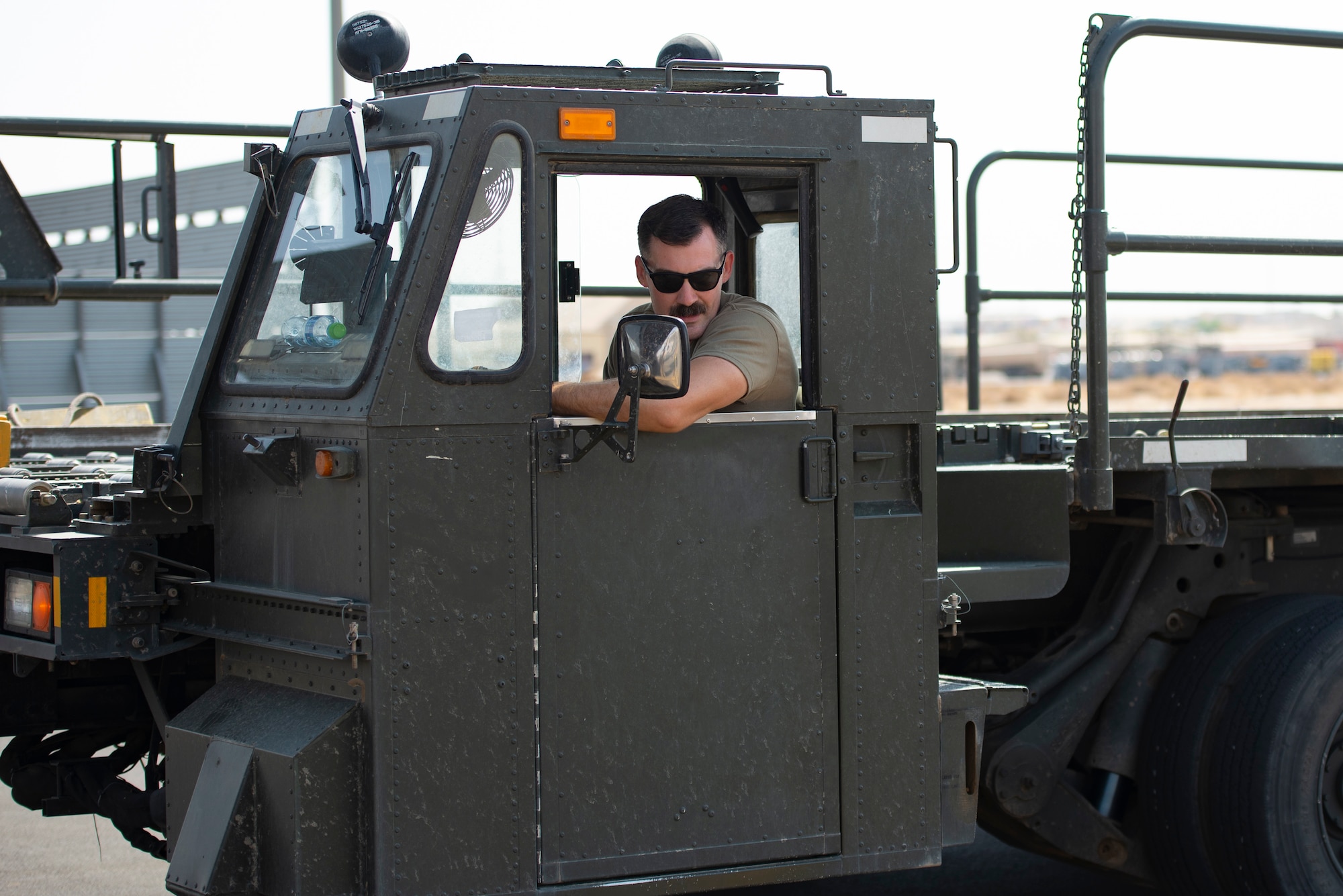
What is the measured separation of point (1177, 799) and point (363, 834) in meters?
2.55

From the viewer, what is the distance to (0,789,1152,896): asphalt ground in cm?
562

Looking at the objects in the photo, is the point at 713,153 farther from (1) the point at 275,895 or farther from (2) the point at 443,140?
(1) the point at 275,895

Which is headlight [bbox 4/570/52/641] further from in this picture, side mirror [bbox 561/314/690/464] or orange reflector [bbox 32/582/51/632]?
side mirror [bbox 561/314/690/464]

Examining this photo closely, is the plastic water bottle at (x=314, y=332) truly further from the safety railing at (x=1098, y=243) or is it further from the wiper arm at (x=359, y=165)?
the safety railing at (x=1098, y=243)

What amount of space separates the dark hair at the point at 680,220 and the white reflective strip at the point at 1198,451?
A: 1.53 m

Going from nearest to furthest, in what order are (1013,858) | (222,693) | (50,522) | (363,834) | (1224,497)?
(363,834) < (222,693) < (50,522) < (1224,497) < (1013,858)

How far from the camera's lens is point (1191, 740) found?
4.55 m

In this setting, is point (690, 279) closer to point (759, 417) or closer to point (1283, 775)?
point (759, 417)

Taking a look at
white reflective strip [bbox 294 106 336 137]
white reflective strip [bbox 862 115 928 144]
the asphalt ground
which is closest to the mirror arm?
white reflective strip [bbox 862 115 928 144]

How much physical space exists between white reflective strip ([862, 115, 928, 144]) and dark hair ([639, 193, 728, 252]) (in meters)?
0.44

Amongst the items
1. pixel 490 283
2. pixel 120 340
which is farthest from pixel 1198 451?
pixel 120 340

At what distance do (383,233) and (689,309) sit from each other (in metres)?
0.83

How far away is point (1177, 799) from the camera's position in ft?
14.9

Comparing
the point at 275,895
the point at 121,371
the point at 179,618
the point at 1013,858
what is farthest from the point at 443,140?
the point at 121,371
